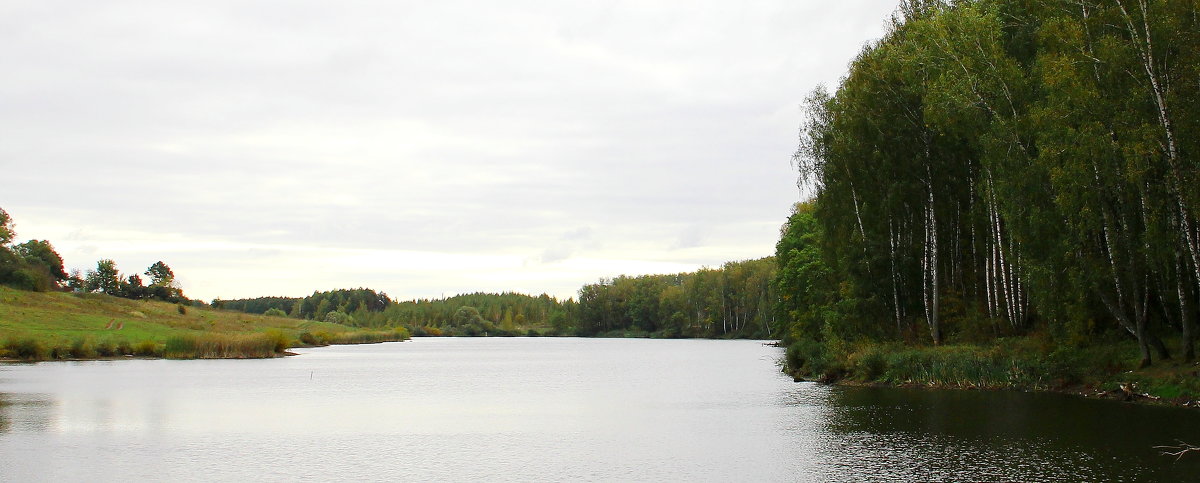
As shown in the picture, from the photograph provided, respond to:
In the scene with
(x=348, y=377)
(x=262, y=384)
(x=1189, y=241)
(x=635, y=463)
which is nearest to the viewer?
(x=635, y=463)

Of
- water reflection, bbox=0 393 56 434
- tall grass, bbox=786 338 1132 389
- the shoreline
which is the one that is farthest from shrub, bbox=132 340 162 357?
the shoreline

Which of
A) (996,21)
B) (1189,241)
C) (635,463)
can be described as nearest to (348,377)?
(635,463)

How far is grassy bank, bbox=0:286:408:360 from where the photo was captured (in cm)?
7388

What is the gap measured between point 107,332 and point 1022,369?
7933 cm

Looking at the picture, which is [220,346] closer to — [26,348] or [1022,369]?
[26,348]

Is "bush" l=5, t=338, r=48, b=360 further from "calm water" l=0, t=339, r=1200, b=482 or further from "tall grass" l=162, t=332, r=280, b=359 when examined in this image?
"calm water" l=0, t=339, r=1200, b=482

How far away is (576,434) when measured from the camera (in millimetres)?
28750

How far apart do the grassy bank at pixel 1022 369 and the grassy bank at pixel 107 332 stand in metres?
58.2

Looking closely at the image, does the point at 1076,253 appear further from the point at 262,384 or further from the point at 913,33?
the point at 262,384

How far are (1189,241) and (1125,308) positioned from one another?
7048 millimetres

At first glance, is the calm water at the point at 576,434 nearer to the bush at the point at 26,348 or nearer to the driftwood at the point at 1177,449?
the driftwood at the point at 1177,449

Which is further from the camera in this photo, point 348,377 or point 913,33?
point 348,377

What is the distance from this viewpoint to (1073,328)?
3341 centimetres

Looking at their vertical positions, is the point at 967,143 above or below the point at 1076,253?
above
